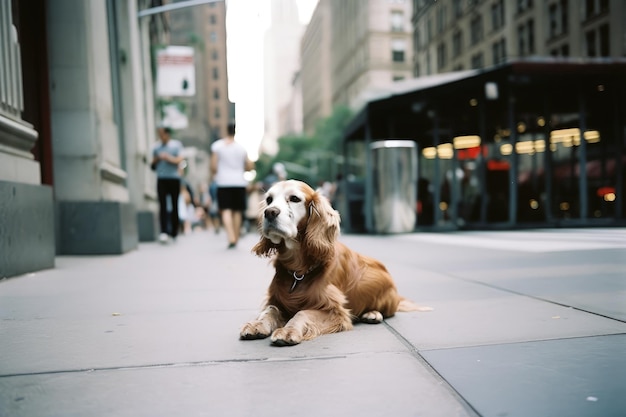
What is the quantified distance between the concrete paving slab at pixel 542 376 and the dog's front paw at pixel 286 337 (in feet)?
2.16

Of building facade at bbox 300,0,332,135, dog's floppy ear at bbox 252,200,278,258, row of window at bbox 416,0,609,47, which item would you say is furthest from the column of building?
building facade at bbox 300,0,332,135

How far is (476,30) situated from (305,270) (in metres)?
31.7

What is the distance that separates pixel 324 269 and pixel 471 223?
11.9 metres

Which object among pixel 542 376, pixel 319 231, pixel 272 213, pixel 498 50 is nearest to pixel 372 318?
pixel 319 231

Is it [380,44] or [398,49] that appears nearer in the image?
[380,44]

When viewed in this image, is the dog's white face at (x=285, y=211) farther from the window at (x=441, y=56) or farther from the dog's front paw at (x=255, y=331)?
the window at (x=441, y=56)

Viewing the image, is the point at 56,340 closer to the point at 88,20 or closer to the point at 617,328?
the point at 617,328

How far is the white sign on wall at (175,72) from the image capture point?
14.0 m

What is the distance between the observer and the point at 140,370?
2.29 metres

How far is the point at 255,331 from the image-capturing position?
9.27 ft

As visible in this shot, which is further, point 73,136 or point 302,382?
point 73,136

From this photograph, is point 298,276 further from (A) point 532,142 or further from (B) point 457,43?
(B) point 457,43

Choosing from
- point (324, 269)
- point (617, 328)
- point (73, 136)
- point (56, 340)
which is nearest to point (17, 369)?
point (56, 340)

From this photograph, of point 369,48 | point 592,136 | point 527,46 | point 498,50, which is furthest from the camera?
point 369,48
